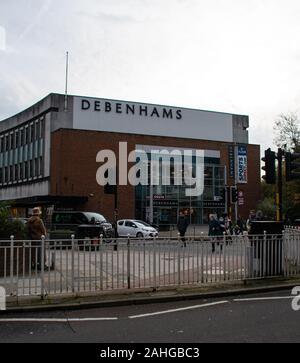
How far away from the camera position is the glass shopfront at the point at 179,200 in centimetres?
4894

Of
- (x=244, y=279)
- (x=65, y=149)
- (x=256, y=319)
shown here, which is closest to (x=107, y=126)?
(x=65, y=149)

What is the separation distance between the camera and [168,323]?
26.7 ft

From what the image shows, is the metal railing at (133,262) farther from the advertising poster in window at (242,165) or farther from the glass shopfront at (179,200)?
the advertising poster in window at (242,165)

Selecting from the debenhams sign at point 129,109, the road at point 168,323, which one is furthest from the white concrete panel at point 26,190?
the road at point 168,323

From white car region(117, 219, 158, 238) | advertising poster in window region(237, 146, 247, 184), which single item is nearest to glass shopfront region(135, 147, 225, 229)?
advertising poster in window region(237, 146, 247, 184)

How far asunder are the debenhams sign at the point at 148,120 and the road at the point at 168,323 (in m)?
42.8

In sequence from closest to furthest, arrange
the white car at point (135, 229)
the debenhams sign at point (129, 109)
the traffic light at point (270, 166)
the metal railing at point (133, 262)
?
the metal railing at point (133, 262) → the traffic light at point (270, 166) → the white car at point (135, 229) → the debenhams sign at point (129, 109)

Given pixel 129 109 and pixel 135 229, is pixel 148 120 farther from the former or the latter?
pixel 135 229

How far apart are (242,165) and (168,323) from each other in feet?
146

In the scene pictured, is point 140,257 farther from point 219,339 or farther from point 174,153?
point 174,153

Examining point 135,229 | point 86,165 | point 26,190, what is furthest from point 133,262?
point 26,190

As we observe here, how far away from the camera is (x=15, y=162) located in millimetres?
60281
